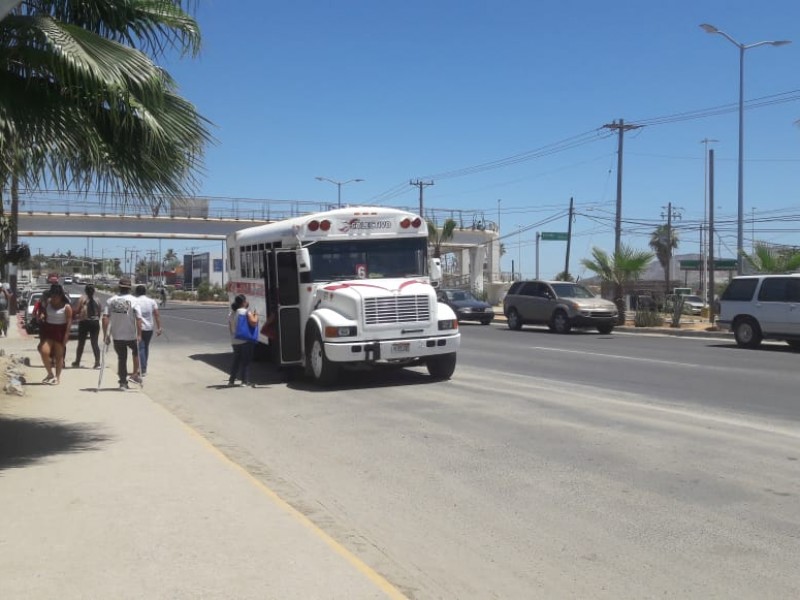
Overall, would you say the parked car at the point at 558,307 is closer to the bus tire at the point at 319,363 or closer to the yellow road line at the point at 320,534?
the bus tire at the point at 319,363

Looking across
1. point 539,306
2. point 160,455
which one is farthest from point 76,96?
point 539,306

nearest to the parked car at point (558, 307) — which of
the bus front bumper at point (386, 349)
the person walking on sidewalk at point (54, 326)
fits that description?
the bus front bumper at point (386, 349)

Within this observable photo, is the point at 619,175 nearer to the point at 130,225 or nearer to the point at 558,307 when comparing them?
the point at 558,307

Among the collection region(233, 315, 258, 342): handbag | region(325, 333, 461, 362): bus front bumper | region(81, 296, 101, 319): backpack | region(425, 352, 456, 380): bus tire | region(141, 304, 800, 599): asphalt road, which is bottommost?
region(141, 304, 800, 599): asphalt road

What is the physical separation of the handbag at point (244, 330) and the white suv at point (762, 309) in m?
14.2

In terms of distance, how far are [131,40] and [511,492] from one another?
19.6 ft

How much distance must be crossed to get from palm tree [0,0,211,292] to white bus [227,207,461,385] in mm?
5414

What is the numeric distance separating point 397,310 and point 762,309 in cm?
1243

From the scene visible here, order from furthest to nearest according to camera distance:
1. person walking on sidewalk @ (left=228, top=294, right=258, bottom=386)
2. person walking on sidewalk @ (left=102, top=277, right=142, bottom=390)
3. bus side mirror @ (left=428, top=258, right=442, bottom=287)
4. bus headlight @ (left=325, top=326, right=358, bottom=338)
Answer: bus side mirror @ (left=428, top=258, right=442, bottom=287) → person walking on sidewalk @ (left=228, top=294, right=258, bottom=386) → bus headlight @ (left=325, top=326, right=358, bottom=338) → person walking on sidewalk @ (left=102, top=277, right=142, bottom=390)

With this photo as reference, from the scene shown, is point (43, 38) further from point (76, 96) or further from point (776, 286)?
point (776, 286)

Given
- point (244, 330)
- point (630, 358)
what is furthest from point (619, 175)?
point (244, 330)

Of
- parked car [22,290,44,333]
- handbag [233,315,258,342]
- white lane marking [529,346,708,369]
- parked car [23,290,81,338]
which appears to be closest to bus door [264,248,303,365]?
handbag [233,315,258,342]

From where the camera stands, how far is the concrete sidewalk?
4.81 meters

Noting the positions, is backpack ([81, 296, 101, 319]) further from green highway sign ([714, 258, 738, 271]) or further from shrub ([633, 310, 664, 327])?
green highway sign ([714, 258, 738, 271])
